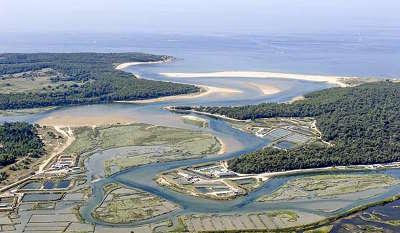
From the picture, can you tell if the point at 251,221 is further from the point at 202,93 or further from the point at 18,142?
the point at 202,93

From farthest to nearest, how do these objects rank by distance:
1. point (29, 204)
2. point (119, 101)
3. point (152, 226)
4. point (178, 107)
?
1. point (119, 101)
2. point (178, 107)
3. point (29, 204)
4. point (152, 226)

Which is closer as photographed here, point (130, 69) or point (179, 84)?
point (179, 84)

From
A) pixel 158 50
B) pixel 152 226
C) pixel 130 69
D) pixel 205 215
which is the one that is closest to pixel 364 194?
pixel 205 215

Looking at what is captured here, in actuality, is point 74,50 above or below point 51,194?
above

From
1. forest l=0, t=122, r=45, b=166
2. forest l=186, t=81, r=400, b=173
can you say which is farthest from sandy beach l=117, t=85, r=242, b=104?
forest l=0, t=122, r=45, b=166

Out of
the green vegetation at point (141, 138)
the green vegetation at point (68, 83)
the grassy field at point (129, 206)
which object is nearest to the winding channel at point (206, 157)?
the grassy field at point (129, 206)

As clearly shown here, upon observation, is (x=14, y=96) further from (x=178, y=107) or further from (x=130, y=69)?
(x=130, y=69)

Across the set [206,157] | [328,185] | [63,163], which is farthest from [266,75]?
[63,163]
